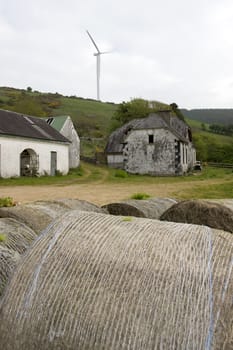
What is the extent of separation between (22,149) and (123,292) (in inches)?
978

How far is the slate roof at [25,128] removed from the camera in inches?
1010

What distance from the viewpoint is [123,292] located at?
2.44 m

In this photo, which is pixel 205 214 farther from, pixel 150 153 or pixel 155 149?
pixel 150 153

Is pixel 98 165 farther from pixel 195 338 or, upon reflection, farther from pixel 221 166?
pixel 195 338

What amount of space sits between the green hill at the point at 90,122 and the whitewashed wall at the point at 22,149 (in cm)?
1941

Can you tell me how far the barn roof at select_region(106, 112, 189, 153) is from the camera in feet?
112

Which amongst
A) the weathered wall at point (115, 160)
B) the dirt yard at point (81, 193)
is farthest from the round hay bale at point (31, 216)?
the weathered wall at point (115, 160)

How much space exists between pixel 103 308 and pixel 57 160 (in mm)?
27685

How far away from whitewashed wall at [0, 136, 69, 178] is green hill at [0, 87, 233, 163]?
19410 millimetres

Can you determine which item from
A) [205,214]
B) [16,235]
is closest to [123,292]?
[16,235]

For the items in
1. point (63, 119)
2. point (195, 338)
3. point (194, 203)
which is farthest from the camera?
point (63, 119)

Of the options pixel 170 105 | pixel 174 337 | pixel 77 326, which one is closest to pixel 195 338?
pixel 174 337

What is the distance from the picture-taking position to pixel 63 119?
35500 millimetres

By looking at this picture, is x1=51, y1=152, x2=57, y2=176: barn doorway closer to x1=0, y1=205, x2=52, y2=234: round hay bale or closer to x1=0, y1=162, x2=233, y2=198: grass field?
x1=0, y1=162, x2=233, y2=198: grass field
